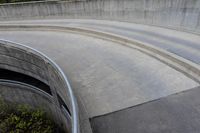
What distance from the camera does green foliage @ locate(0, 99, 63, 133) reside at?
1342cm

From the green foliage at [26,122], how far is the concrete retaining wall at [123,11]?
9.88 meters

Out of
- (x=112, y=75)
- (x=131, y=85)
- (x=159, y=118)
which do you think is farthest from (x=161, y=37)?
(x=159, y=118)

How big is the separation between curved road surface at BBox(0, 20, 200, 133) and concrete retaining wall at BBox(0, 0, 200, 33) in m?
0.90

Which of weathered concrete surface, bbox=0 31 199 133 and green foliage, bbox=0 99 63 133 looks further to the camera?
green foliage, bbox=0 99 63 133

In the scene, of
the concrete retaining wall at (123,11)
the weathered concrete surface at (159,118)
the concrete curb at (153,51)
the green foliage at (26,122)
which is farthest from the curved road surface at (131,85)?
the green foliage at (26,122)

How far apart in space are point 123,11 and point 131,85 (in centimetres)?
1087

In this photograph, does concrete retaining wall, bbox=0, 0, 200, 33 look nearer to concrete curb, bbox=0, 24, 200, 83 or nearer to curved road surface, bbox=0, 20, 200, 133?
curved road surface, bbox=0, 20, 200, 133

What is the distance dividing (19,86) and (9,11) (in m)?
13.0

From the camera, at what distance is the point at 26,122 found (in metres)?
13.9

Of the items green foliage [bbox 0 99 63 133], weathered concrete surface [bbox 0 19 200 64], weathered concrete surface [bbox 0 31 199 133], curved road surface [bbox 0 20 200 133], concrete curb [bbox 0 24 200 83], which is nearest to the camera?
curved road surface [bbox 0 20 200 133]

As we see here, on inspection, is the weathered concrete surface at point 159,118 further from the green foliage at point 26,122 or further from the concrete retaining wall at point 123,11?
the green foliage at point 26,122

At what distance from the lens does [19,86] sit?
14.9 meters

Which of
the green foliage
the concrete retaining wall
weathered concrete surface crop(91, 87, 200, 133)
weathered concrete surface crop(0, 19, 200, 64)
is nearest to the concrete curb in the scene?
weathered concrete surface crop(0, 19, 200, 64)

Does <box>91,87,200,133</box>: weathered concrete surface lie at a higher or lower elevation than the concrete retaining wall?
lower
